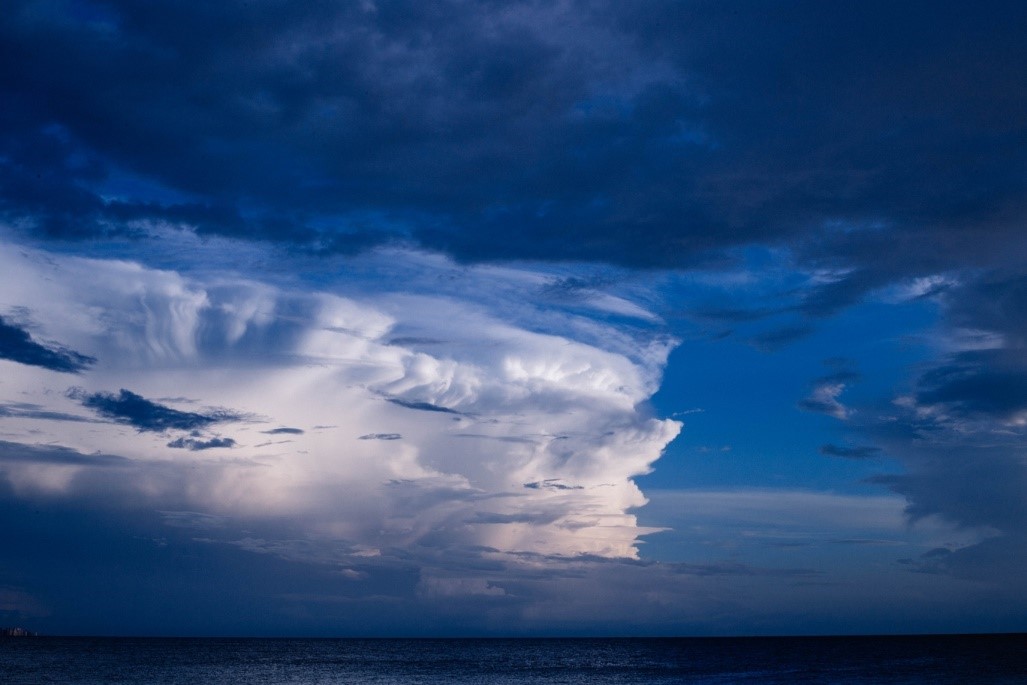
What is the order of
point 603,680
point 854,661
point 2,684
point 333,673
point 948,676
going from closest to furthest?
point 2,684, point 948,676, point 603,680, point 333,673, point 854,661

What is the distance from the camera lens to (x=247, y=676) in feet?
364

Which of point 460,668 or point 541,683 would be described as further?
point 460,668

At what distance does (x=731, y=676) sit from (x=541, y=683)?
2781 centimetres

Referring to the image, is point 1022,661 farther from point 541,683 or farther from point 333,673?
point 333,673

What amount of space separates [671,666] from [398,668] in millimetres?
44650

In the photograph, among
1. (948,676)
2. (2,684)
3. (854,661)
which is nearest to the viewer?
(2,684)

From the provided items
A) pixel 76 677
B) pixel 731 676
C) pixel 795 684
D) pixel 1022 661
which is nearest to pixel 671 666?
pixel 731 676

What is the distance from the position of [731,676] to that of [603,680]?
57.2 ft

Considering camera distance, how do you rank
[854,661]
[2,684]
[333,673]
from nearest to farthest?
[2,684] < [333,673] < [854,661]

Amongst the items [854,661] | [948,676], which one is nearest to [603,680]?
[948,676]

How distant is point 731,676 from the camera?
10875cm

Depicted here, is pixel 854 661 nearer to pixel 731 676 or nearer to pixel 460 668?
pixel 731 676

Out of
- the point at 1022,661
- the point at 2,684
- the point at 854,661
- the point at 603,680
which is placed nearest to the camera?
the point at 2,684

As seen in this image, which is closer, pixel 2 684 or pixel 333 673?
pixel 2 684
